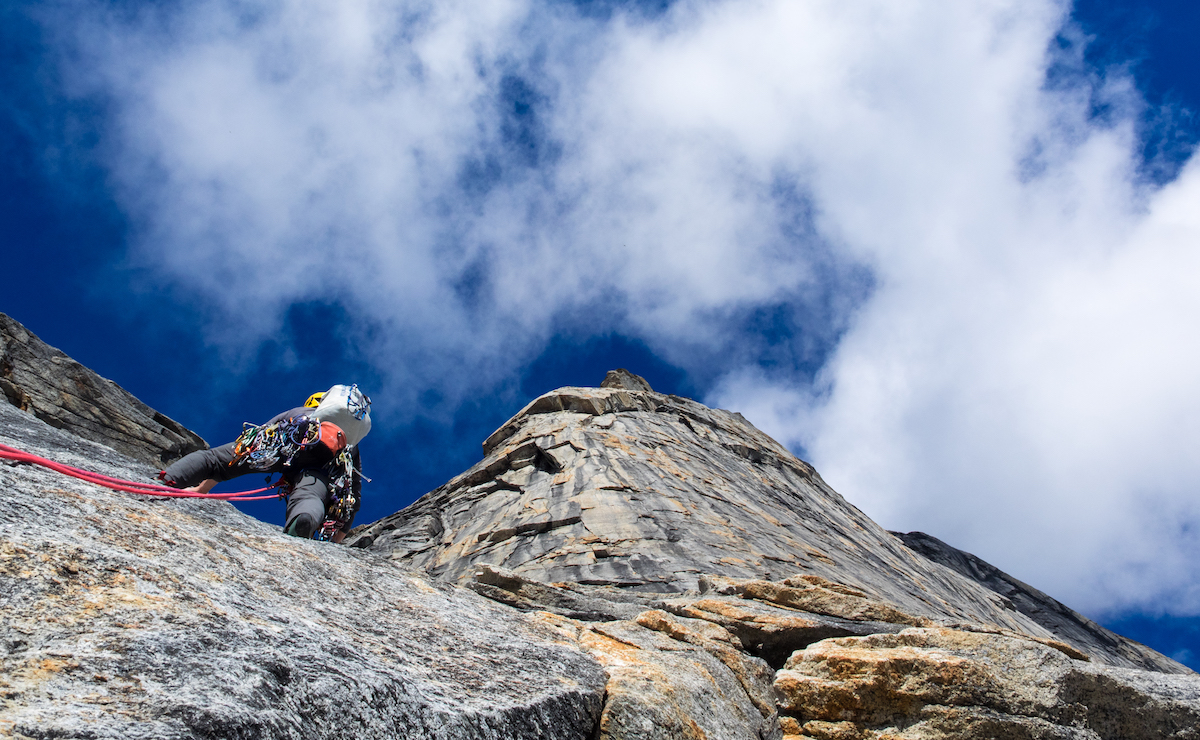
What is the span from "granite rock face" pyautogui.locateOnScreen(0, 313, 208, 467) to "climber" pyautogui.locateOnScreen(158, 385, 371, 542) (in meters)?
7.05

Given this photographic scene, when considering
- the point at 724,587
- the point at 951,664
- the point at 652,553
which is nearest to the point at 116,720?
the point at 951,664

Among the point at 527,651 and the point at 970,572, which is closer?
the point at 527,651

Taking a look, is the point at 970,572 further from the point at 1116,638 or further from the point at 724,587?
the point at 724,587

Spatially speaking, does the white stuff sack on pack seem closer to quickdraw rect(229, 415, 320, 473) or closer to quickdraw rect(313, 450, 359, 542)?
quickdraw rect(229, 415, 320, 473)

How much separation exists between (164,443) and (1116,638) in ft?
101

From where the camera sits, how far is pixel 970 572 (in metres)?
30.2

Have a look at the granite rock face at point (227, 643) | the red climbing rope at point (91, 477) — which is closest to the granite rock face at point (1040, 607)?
the granite rock face at point (227, 643)

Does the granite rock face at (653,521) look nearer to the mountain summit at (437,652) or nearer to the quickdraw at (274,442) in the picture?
the mountain summit at (437,652)

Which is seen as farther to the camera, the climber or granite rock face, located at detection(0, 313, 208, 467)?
granite rock face, located at detection(0, 313, 208, 467)

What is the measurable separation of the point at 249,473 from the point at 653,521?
633 cm

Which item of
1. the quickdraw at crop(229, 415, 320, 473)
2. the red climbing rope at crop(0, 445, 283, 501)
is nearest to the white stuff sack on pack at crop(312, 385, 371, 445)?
the quickdraw at crop(229, 415, 320, 473)

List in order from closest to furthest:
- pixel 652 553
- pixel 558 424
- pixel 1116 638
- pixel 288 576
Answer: pixel 288 576 → pixel 652 553 → pixel 558 424 → pixel 1116 638

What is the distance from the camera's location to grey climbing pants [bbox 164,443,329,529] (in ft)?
26.7

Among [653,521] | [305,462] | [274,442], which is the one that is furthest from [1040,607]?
[274,442]
